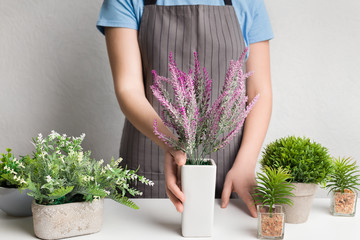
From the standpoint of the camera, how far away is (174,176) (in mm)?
847

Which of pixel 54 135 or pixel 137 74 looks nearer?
pixel 54 135

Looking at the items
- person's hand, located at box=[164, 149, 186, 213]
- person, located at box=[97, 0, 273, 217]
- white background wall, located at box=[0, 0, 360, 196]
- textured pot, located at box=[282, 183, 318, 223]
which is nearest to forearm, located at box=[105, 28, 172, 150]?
person, located at box=[97, 0, 273, 217]

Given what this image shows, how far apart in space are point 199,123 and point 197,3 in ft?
2.60

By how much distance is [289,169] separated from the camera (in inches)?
34.3

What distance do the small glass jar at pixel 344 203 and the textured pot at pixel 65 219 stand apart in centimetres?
58

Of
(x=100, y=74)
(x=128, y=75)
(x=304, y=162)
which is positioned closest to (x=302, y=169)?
(x=304, y=162)

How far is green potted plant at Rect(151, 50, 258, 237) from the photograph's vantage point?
2.43ft

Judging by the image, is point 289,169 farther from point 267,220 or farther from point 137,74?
point 137,74

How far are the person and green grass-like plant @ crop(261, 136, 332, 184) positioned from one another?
0.35 metres

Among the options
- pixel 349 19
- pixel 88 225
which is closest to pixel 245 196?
pixel 88 225

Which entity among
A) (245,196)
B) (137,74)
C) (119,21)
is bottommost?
(245,196)

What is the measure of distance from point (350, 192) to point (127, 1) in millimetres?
965

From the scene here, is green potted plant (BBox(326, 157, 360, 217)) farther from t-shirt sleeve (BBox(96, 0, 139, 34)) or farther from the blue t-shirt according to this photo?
t-shirt sleeve (BBox(96, 0, 139, 34))

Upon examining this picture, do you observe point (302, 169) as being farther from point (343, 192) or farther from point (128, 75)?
point (128, 75)
